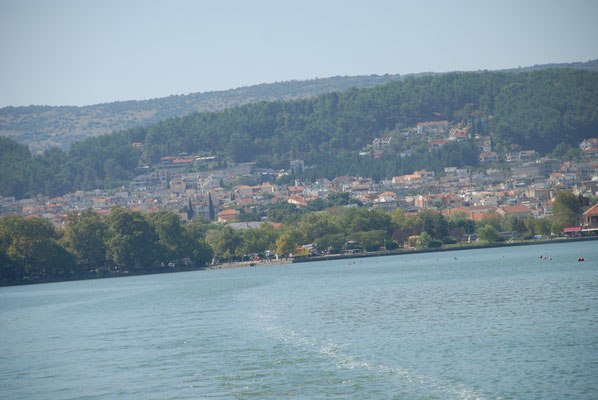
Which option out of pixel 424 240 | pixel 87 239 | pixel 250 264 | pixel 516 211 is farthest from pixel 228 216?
pixel 87 239

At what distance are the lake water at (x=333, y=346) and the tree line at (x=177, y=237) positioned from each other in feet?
126

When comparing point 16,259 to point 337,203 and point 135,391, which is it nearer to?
point 135,391

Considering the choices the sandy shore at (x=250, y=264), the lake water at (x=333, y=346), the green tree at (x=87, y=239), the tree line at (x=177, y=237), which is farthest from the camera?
the sandy shore at (x=250, y=264)

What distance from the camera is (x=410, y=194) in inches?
6417

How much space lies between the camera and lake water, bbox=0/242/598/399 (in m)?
18.0

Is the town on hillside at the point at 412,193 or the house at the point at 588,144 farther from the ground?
the house at the point at 588,144

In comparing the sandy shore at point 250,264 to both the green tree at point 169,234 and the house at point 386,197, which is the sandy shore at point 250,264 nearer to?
the green tree at point 169,234

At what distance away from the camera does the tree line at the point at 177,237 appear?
78125 millimetres

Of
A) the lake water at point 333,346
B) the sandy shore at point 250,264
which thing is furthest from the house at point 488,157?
the lake water at point 333,346

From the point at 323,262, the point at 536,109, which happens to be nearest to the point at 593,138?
the point at 536,109

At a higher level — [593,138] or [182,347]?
[593,138]

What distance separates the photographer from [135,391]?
19234 mm

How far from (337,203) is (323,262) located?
60602mm

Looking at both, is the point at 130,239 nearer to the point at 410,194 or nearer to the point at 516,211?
the point at 516,211
